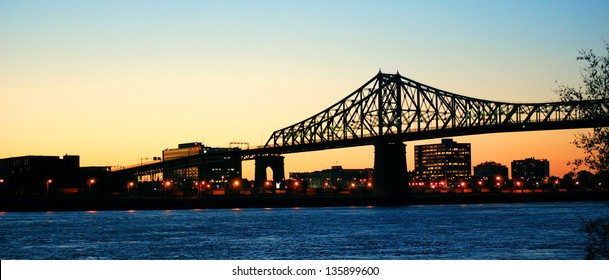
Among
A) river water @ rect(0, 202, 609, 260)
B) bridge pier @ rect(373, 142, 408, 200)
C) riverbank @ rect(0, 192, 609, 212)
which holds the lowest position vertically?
river water @ rect(0, 202, 609, 260)

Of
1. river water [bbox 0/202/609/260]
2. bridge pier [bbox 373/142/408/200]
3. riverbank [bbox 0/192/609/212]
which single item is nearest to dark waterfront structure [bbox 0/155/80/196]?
riverbank [bbox 0/192/609/212]

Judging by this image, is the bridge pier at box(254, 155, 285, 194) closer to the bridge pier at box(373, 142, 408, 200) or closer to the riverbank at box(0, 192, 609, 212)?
the riverbank at box(0, 192, 609, 212)

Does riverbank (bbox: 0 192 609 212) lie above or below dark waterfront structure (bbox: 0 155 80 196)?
below

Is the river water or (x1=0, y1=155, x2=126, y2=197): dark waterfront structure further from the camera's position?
(x1=0, y1=155, x2=126, y2=197): dark waterfront structure

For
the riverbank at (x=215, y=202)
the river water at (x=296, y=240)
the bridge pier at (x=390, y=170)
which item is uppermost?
the bridge pier at (x=390, y=170)

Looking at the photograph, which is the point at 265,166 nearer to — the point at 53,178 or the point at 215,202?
the point at 215,202

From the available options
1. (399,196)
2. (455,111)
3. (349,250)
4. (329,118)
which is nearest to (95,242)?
(349,250)

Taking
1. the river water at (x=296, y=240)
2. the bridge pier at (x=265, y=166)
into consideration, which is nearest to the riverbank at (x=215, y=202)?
the bridge pier at (x=265, y=166)

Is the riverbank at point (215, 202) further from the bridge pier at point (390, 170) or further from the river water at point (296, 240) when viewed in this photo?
the river water at point (296, 240)
